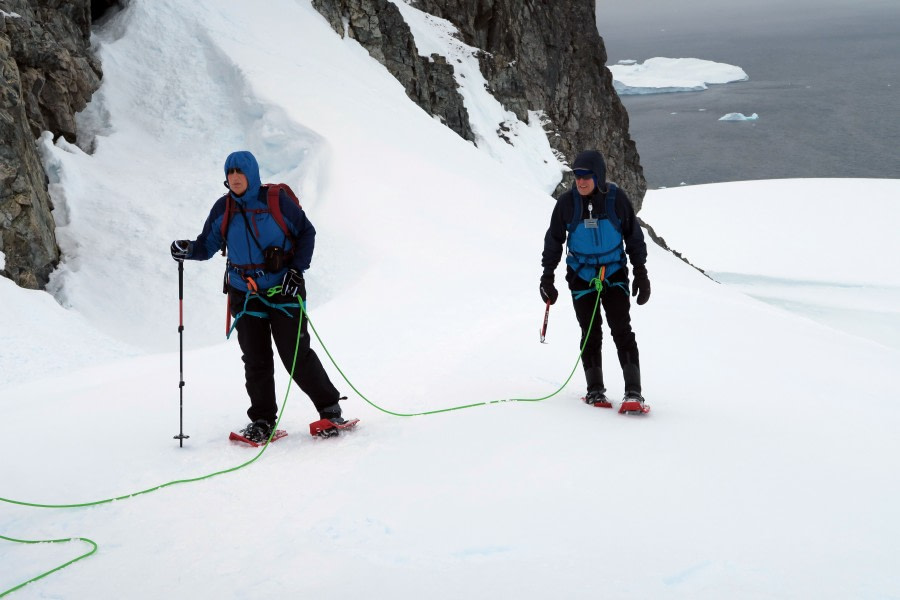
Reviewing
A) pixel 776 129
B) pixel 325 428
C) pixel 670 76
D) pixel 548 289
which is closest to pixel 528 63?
pixel 548 289

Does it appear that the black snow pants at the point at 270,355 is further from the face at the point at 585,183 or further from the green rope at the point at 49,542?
the face at the point at 585,183

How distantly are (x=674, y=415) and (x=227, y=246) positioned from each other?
3.21m

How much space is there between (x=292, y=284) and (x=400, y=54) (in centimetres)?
2098

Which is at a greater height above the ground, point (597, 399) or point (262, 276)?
point (262, 276)

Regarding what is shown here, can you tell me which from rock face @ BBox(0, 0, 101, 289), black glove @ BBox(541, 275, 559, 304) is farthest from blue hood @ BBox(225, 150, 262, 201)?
rock face @ BBox(0, 0, 101, 289)

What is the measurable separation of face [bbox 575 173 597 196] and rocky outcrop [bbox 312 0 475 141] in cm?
1797

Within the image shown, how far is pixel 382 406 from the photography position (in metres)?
5.55

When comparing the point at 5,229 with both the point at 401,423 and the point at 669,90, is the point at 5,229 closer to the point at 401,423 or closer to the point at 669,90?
the point at 401,423

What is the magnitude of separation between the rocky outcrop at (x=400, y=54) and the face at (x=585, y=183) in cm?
1797

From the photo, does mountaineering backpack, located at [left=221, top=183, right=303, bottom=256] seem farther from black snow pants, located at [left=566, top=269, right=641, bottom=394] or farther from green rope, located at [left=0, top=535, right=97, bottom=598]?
black snow pants, located at [left=566, top=269, right=641, bottom=394]

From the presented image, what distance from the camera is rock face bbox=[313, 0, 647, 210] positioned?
23516 mm

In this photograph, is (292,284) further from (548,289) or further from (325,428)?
(548,289)

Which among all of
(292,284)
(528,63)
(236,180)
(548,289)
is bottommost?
(548,289)

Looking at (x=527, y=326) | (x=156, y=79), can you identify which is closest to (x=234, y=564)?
(x=527, y=326)
